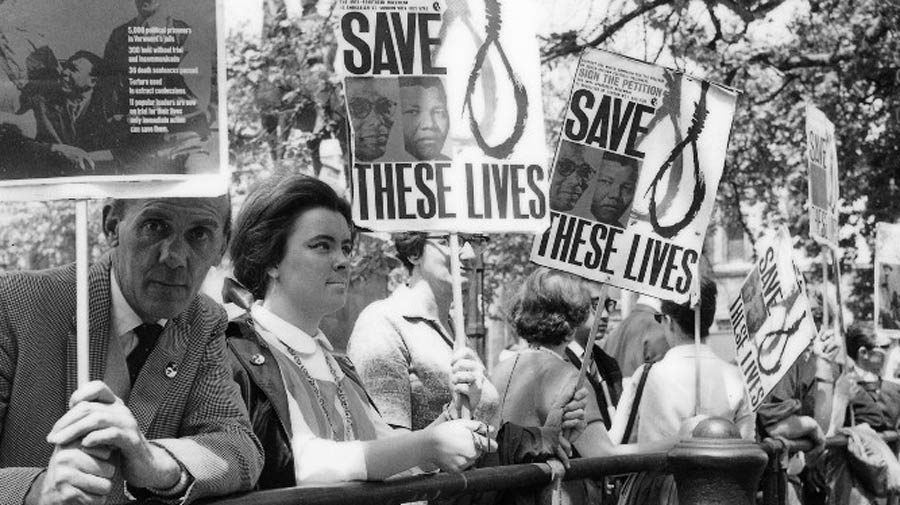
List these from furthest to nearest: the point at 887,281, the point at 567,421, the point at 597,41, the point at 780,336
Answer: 1. the point at 597,41
2. the point at 887,281
3. the point at 780,336
4. the point at 567,421

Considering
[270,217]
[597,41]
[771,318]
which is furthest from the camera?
[597,41]

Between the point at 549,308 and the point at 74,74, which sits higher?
the point at 74,74

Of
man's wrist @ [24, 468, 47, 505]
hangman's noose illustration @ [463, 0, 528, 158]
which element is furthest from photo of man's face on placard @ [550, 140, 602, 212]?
man's wrist @ [24, 468, 47, 505]

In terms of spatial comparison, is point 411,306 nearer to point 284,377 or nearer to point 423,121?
point 423,121

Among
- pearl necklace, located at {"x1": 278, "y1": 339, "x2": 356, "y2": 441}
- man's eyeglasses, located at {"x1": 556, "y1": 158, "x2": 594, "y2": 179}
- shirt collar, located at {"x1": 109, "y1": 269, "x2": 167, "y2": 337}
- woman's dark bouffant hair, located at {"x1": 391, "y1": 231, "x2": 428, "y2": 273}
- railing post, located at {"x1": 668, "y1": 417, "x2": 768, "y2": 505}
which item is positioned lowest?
railing post, located at {"x1": 668, "y1": 417, "x2": 768, "y2": 505}

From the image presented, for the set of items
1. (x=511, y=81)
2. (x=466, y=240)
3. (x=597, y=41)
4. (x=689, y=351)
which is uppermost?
(x=597, y=41)

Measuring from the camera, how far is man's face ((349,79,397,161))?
458 cm

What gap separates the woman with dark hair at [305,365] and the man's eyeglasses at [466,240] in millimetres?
580

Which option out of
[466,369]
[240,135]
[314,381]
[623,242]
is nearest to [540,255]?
[623,242]

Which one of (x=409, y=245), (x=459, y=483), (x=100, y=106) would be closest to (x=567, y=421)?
(x=409, y=245)

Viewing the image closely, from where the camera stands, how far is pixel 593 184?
579 centimetres

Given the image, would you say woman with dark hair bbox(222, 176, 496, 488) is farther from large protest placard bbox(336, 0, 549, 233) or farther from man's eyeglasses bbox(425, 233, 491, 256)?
man's eyeglasses bbox(425, 233, 491, 256)

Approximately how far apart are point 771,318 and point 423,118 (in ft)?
9.23

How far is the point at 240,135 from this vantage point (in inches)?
621
